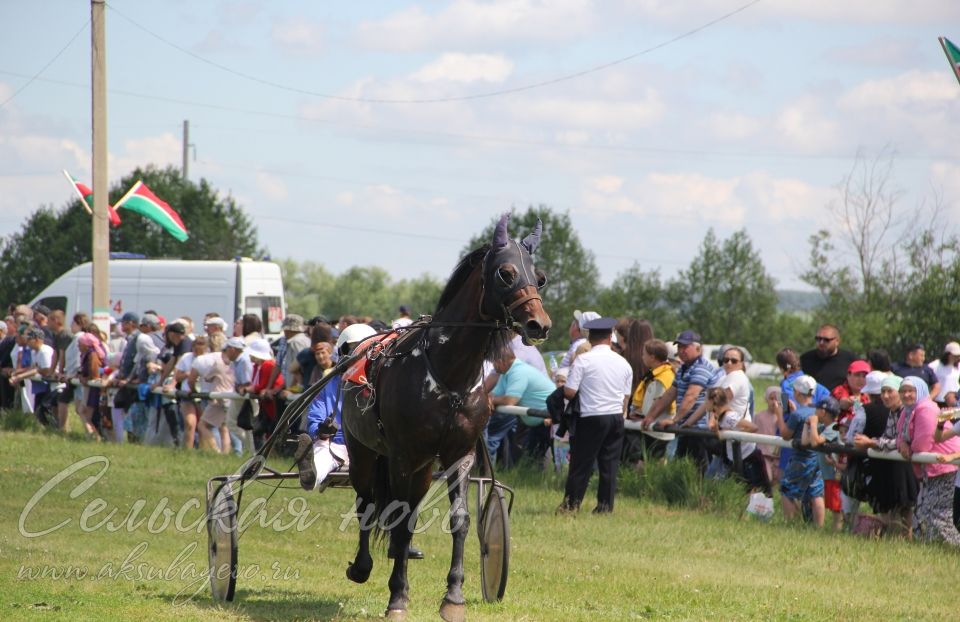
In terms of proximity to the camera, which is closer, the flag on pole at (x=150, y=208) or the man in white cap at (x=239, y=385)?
the man in white cap at (x=239, y=385)

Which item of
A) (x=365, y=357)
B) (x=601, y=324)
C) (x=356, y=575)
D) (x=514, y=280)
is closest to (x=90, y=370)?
(x=601, y=324)

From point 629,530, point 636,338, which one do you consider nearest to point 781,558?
point 629,530

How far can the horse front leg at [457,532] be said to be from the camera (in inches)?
283

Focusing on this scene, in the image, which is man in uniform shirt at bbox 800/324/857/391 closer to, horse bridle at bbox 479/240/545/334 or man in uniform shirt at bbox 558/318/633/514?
man in uniform shirt at bbox 558/318/633/514

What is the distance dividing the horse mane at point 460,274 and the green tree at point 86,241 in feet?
170

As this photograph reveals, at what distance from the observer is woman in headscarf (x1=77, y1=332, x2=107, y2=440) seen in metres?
19.4

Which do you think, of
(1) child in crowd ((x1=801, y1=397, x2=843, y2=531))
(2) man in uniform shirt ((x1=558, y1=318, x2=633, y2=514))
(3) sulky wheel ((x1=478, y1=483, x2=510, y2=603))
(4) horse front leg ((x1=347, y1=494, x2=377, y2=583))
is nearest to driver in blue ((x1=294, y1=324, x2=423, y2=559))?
(4) horse front leg ((x1=347, y1=494, x2=377, y2=583))

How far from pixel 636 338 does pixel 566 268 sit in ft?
162

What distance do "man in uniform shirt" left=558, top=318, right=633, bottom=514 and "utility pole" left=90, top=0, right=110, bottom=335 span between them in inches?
441

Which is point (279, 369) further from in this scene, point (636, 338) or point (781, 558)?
point (781, 558)

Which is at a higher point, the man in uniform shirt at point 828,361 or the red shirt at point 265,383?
the man in uniform shirt at point 828,361

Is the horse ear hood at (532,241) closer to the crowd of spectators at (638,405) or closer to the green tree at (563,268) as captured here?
the crowd of spectators at (638,405)

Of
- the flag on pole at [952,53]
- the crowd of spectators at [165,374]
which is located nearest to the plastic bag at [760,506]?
the flag on pole at [952,53]

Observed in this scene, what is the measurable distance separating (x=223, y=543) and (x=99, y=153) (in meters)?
14.2
